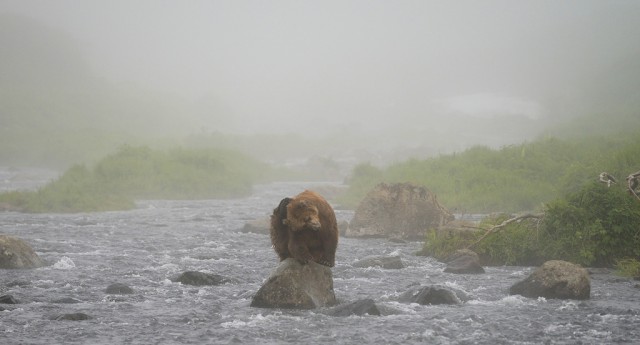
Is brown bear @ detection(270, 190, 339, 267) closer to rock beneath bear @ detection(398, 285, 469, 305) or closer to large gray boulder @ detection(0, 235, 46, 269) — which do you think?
rock beneath bear @ detection(398, 285, 469, 305)

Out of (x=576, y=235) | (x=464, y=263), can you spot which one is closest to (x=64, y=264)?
(x=464, y=263)

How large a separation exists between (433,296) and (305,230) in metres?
3.89

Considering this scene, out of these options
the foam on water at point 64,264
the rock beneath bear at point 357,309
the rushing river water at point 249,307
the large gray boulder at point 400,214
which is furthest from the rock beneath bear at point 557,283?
the foam on water at point 64,264

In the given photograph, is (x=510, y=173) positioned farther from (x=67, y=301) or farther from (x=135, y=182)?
(x=67, y=301)

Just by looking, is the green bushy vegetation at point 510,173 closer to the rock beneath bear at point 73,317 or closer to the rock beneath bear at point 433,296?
the rock beneath bear at point 433,296

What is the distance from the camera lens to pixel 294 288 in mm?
17078

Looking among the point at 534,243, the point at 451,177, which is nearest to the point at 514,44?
the point at 451,177

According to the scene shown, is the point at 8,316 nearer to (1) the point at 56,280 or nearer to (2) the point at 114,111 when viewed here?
(1) the point at 56,280

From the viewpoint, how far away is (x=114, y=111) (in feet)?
462

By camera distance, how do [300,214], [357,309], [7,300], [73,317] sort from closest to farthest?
[73,317] → [357,309] → [300,214] → [7,300]

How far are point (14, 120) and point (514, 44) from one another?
406 feet

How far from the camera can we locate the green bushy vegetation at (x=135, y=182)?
46.0m

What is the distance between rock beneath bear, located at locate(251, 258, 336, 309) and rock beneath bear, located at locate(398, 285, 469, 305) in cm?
223

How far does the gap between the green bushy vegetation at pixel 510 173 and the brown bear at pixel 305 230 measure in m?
23.2
